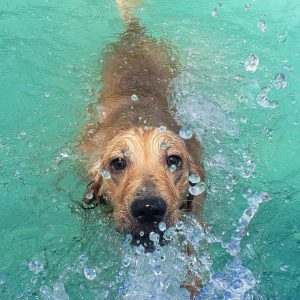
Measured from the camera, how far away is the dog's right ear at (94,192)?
4.84 m

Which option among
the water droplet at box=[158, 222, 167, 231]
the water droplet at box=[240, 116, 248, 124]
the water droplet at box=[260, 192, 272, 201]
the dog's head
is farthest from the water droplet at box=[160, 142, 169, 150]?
the water droplet at box=[240, 116, 248, 124]

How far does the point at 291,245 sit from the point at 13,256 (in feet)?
9.00

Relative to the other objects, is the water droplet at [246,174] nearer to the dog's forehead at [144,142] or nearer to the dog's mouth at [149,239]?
the dog's forehead at [144,142]

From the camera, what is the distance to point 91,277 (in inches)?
172

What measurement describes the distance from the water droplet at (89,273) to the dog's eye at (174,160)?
123 centimetres

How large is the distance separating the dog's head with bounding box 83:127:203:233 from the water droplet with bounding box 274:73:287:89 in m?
2.32

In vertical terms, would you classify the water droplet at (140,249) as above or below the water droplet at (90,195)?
above

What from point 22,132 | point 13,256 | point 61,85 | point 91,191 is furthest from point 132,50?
point 13,256

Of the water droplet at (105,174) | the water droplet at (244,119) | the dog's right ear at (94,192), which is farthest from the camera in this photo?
the water droplet at (244,119)

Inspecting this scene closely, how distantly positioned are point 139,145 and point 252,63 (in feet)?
10.0

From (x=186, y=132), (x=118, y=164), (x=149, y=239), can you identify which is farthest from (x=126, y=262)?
(x=186, y=132)

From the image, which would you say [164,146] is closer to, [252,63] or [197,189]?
[197,189]

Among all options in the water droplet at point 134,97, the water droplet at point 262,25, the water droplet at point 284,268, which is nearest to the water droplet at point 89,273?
the water droplet at point 284,268

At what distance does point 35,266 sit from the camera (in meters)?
4.44
